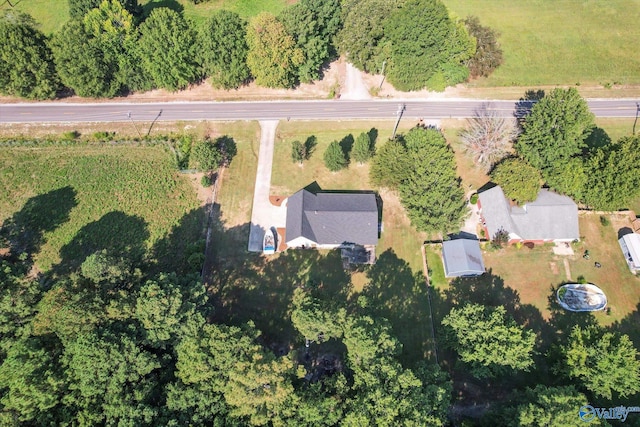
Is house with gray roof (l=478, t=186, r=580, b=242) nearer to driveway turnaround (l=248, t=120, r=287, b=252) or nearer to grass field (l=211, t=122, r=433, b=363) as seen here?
grass field (l=211, t=122, r=433, b=363)

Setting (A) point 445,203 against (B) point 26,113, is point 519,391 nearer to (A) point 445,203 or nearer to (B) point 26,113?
(A) point 445,203

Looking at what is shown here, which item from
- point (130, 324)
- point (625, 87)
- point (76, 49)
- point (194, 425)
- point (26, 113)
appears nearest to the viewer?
point (194, 425)

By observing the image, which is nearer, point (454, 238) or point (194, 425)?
point (194, 425)

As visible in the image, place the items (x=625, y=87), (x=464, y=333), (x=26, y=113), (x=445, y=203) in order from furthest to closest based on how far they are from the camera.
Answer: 1. (x=625, y=87)
2. (x=26, y=113)
3. (x=445, y=203)
4. (x=464, y=333)

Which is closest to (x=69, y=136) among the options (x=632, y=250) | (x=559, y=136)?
(x=559, y=136)

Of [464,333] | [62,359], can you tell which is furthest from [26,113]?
[464,333]

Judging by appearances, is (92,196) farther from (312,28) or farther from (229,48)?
(312,28)

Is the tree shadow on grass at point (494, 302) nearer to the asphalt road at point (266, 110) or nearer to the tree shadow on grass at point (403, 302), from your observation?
the tree shadow on grass at point (403, 302)

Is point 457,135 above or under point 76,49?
under

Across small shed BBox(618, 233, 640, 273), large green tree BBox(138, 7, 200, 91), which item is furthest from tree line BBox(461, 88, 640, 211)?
large green tree BBox(138, 7, 200, 91)
